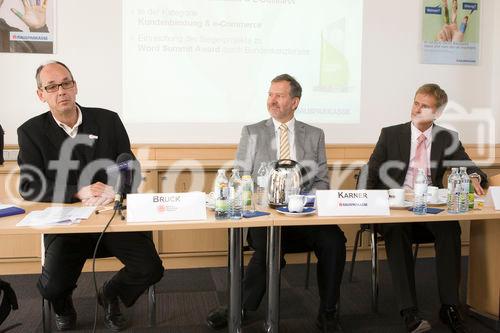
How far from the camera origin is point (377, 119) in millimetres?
4617

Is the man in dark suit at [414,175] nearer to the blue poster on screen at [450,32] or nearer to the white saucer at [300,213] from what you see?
the white saucer at [300,213]

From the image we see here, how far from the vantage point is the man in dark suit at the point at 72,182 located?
8.03 feet

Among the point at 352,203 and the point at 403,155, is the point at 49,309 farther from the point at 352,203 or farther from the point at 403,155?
the point at 403,155

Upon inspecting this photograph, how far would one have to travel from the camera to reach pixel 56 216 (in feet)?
6.82

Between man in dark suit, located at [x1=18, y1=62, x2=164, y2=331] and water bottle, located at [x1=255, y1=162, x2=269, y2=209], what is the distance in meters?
0.58

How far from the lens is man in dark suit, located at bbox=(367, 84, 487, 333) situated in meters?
2.66

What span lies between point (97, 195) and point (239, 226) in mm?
727

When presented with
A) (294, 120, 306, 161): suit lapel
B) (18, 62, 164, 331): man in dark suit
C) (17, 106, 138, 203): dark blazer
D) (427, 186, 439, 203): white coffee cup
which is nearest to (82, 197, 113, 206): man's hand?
(18, 62, 164, 331): man in dark suit

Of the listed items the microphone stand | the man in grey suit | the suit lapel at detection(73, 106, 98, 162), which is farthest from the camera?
the suit lapel at detection(73, 106, 98, 162)

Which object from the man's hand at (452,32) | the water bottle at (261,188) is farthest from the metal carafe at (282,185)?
the man's hand at (452,32)

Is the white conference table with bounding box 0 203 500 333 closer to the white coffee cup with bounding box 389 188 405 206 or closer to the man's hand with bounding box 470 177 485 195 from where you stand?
the white coffee cup with bounding box 389 188 405 206

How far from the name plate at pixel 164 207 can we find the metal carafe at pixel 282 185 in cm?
45

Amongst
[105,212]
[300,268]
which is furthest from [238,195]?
[300,268]

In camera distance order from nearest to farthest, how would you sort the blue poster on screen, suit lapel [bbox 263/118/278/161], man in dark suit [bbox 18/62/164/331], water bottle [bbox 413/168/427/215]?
water bottle [bbox 413/168/427/215], man in dark suit [bbox 18/62/164/331], suit lapel [bbox 263/118/278/161], the blue poster on screen
